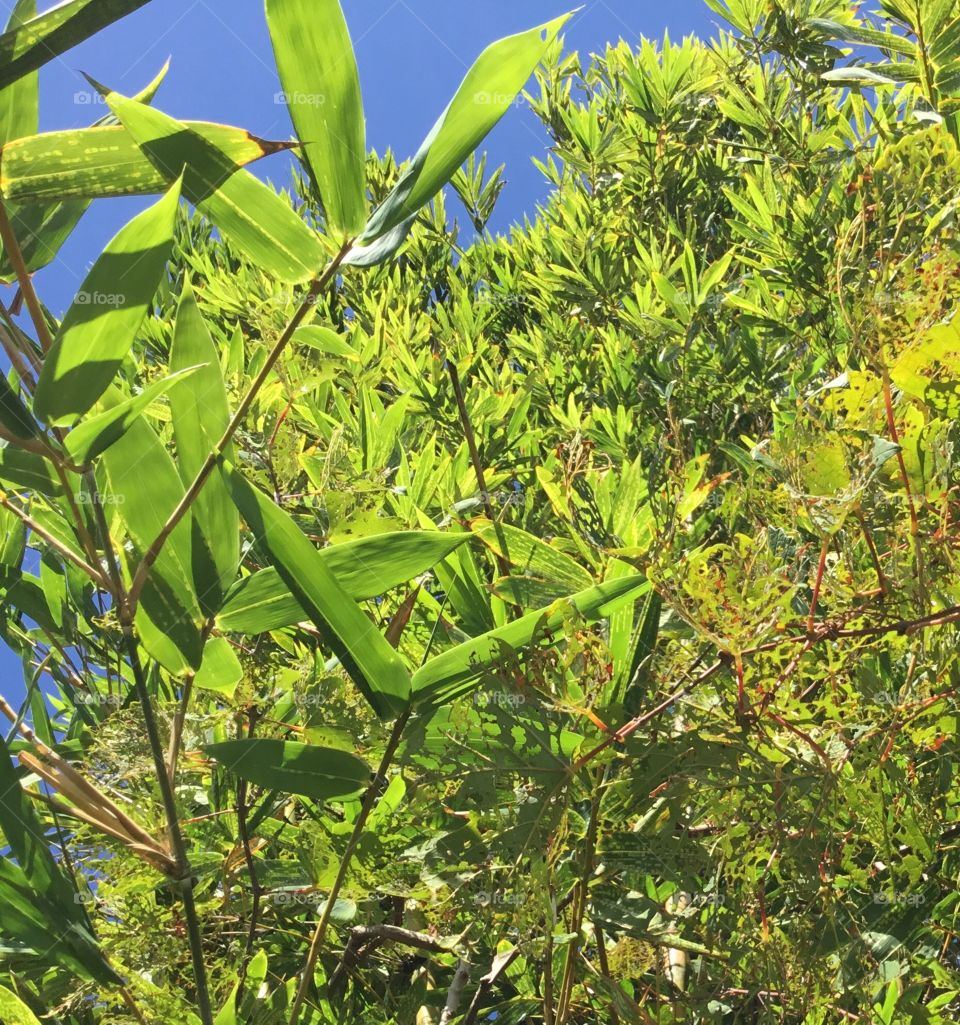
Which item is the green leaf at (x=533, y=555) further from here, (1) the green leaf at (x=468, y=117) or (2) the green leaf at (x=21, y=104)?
(2) the green leaf at (x=21, y=104)

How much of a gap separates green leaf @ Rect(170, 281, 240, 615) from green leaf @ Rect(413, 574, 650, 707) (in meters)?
0.15

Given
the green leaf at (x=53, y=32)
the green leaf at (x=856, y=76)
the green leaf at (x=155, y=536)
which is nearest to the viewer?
the green leaf at (x=53, y=32)

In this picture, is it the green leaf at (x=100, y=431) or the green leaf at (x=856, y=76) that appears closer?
the green leaf at (x=100, y=431)

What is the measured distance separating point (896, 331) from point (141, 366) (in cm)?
120

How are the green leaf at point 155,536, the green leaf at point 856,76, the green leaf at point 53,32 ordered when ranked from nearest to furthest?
1. the green leaf at point 53,32
2. the green leaf at point 155,536
3. the green leaf at point 856,76

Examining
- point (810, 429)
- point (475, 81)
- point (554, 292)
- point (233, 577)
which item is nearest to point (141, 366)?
point (554, 292)

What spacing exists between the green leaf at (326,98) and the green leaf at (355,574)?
0.63 feet

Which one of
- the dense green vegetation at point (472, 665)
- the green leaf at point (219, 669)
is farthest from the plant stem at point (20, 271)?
the green leaf at point (219, 669)

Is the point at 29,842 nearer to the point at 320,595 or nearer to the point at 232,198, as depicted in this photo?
the point at 320,595

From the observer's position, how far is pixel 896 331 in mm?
543

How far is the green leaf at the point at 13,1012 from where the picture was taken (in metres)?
0.60

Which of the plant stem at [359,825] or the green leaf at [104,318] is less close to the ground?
the green leaf at [104,318]

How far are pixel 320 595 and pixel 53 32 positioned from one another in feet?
1.10

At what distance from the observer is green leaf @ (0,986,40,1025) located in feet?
1.98
